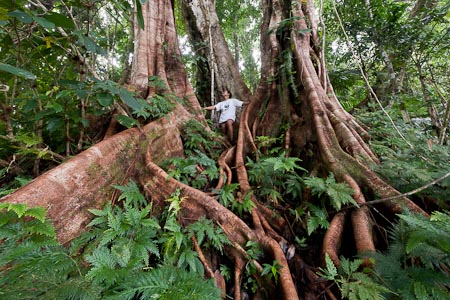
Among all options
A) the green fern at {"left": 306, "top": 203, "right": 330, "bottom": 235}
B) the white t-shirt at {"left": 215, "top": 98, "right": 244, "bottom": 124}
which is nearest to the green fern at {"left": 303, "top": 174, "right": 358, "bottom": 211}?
the green fern at {"left": 306, "top": 203, "right": 330, "bottom": 235}

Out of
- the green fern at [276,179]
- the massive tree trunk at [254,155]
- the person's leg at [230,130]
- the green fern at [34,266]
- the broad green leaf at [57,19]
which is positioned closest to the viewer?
the green fern at [34,266]

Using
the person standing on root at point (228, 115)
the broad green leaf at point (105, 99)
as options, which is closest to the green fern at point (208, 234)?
the broad green leaf at point (105, 99)

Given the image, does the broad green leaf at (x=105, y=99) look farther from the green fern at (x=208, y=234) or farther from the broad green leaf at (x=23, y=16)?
the green fern at (x=208, y=234)

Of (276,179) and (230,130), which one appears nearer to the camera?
(276,179)

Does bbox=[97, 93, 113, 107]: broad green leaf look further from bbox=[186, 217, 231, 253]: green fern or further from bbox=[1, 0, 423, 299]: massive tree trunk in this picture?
bbox=[186, 217, 231, 253]: green fern

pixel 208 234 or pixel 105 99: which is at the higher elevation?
pixel 105 99

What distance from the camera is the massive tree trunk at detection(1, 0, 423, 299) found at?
6.55ft

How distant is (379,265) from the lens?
5.33ft

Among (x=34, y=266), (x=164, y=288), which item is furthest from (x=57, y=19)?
(x=164, y=288)

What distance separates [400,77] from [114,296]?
6232 millimetres

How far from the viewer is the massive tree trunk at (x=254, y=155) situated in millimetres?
1996

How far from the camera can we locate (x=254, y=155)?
376 cm

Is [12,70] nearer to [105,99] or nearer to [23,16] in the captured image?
[23,16]

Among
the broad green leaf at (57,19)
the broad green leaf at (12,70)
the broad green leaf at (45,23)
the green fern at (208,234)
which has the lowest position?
the green fern at (208,234)
